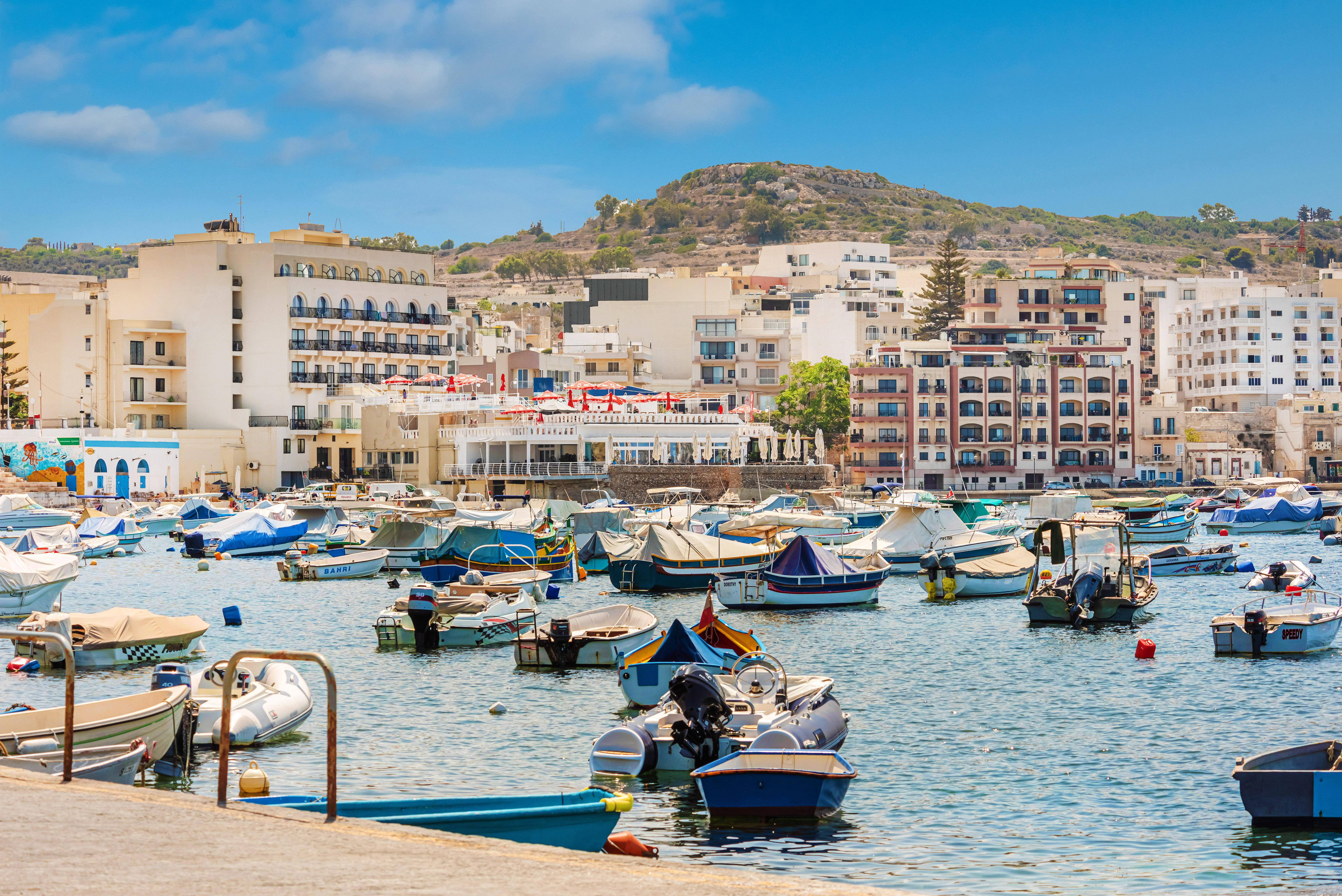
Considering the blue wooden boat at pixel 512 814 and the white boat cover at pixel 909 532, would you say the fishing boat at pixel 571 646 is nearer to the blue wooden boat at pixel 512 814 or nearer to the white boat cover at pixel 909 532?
the blue wooden boat at pixel 512 814

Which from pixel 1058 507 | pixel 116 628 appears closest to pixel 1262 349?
pixel 1058 507

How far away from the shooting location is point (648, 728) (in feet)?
81.6

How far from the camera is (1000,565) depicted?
5900cm

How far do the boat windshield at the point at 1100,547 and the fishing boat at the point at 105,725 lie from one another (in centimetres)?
2914

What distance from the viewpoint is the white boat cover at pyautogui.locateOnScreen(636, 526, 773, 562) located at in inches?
2197

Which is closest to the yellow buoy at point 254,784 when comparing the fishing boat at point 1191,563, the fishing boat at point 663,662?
the fishing boat at point 663,662

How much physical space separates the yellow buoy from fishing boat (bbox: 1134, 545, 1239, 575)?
2084 inches

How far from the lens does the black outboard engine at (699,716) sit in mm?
24094

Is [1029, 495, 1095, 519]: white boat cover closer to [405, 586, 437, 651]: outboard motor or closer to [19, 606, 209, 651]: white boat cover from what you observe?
[405, 586, 437, 651]: outboard motor

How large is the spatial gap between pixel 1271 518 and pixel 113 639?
78881mm

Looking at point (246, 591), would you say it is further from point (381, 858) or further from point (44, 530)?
point (381, 858)

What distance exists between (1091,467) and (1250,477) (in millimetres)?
17981

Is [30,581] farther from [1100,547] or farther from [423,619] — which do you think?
[1100,547]

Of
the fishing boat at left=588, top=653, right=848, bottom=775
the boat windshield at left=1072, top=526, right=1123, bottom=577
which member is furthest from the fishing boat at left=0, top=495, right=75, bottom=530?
the fishing boat at left=588, top=653, right=848, bottom=775
